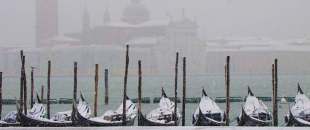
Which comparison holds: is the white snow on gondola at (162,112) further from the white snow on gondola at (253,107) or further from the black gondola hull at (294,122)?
the black gondola hull at (294,122)

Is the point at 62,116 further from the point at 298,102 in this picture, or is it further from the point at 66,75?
the point at 66,75

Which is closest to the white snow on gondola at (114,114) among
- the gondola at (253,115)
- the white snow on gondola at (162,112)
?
the white snow on gondola at (162,112)

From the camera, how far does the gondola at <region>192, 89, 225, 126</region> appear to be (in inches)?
689

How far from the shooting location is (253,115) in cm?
1886

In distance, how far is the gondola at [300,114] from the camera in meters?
17.2

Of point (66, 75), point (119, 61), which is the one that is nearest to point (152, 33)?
point (119, 61)

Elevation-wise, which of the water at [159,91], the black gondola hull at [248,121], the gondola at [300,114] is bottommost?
the water at [159,91]

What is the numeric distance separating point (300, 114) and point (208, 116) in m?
2.62

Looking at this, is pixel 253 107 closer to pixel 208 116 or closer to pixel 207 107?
pixel 207 107

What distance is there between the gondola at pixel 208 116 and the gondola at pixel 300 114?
182 cm

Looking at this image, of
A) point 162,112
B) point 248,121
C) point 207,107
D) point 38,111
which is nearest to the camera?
point 248,121

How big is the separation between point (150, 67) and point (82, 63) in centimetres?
1597

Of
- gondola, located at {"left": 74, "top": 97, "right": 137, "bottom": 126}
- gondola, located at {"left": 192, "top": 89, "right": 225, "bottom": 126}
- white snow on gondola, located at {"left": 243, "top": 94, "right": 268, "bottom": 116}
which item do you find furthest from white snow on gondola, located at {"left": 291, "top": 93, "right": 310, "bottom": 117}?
gondola, located at {"left": 74, "top": 97, "right": 137, "bottom": 126}

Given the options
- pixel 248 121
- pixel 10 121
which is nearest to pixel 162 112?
pixel 248 121
